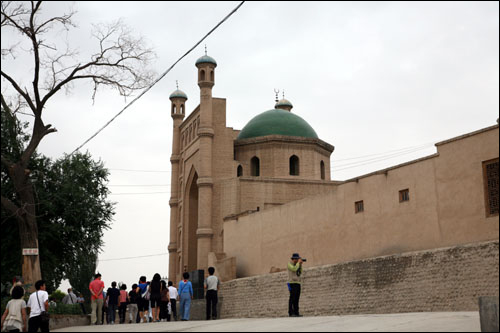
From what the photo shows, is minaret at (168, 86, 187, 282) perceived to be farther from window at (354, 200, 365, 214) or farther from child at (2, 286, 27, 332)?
child at (2, 286, 27, 332)

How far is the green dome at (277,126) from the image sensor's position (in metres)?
36.2

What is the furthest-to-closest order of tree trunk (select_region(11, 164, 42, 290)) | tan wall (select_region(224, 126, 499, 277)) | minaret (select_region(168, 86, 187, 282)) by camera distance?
1. minaret (select_region(168, 86, 187, 282))
2. tree trunk (select_region(11, 164, 42, 290))
3. tan wall (select_region(224, 126, 499, 277))

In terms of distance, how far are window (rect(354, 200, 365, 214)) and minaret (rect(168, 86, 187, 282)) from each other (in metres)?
20.2

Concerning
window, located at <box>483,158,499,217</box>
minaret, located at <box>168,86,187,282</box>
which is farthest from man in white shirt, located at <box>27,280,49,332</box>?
minaret, located at <box>168,86,187,282</box>

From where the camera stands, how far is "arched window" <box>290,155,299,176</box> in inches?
1390

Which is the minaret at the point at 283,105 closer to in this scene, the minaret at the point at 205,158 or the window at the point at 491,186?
the minaret at the point at 205,158

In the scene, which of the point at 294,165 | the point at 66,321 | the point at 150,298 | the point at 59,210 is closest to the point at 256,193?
the point at 294,165

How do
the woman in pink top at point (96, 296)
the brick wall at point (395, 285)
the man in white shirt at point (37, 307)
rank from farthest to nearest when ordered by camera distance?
the woman in pink top at point (96, 296)
the brick wall at point (395, 285)
the man in white shirt at point (37, 307)

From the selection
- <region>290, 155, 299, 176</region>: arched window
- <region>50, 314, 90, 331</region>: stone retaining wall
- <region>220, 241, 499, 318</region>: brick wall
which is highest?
<region>290, 155, 299, 176</region>: arched window

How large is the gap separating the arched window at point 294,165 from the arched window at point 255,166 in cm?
177

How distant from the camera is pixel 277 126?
119ft

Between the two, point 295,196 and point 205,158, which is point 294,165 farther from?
point 205,158

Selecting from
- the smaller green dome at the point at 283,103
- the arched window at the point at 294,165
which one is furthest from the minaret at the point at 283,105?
the arched window at the point at 294,165

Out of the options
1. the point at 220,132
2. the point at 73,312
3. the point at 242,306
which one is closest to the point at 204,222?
the point at 220,132
